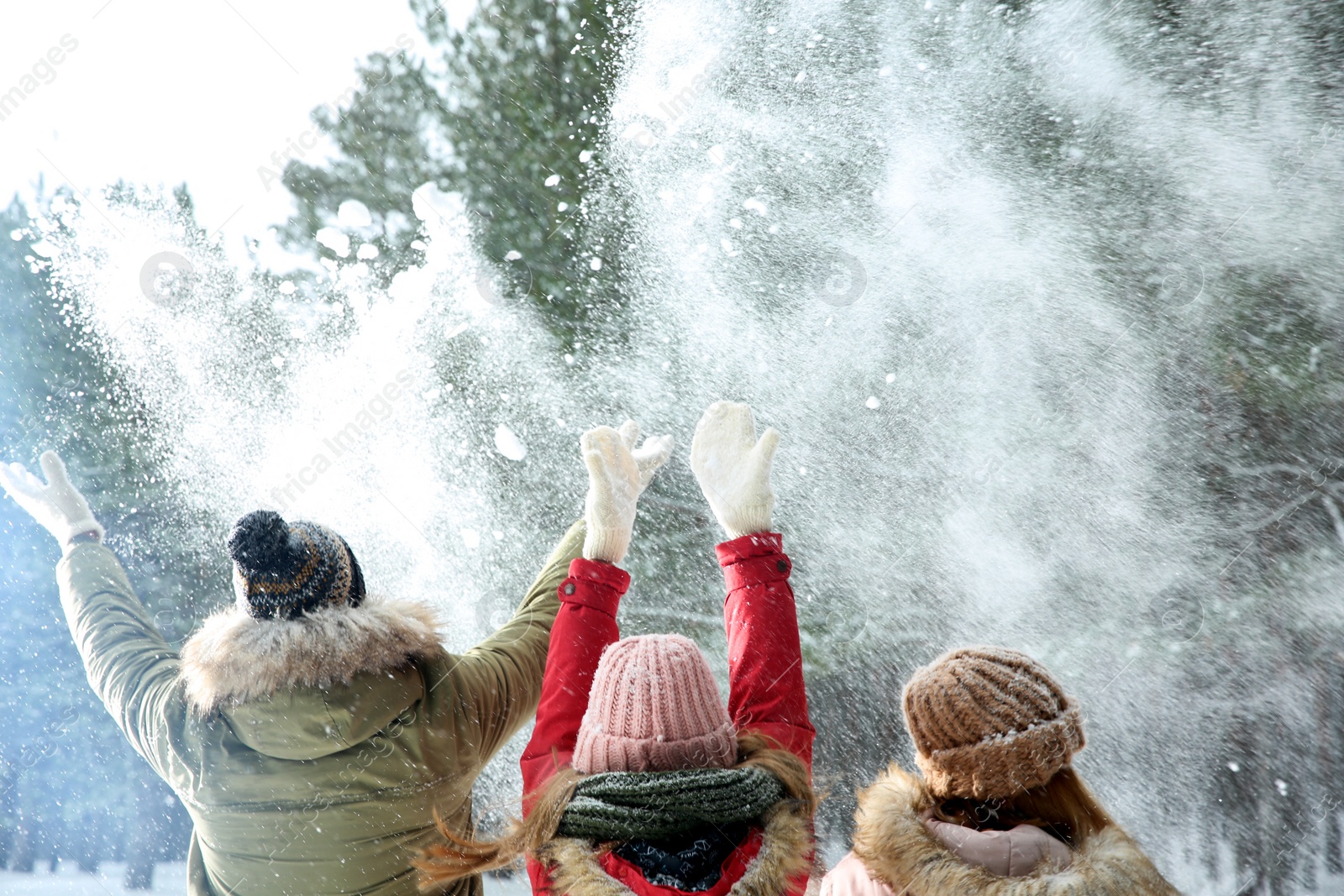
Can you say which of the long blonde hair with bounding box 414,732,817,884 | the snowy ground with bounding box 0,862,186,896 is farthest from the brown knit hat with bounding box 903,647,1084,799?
the snowy ground with bounding box 0,862,186,896

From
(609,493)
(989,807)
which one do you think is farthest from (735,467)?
(989,807)

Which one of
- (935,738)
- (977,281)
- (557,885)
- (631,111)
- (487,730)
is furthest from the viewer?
(631,111)

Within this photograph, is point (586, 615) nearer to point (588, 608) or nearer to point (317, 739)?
point (588, 608)

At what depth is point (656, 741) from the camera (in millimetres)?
1419

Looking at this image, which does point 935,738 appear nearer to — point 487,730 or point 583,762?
point 583,762

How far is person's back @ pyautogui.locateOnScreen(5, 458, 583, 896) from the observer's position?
1.79 m

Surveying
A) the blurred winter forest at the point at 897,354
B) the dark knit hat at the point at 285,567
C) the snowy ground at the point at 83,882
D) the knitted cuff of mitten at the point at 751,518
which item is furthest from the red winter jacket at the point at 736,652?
the snowy ground at the point at 83,882

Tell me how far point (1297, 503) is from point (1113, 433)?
776mm

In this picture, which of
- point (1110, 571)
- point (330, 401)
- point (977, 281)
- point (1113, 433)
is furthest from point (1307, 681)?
point (330, 401)

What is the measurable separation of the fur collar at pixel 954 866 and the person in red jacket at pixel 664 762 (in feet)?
0.37

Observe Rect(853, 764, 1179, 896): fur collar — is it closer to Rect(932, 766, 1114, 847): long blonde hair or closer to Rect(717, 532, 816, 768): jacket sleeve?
Rect(932, 766, 1114, 847): long blonde hair

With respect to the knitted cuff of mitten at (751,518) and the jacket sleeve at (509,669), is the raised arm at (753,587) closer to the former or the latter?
the knitted cuff of mitten at (751,518)

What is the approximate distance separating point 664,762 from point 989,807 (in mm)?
561

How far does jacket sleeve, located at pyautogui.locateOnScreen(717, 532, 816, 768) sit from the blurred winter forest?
88.0 inches
